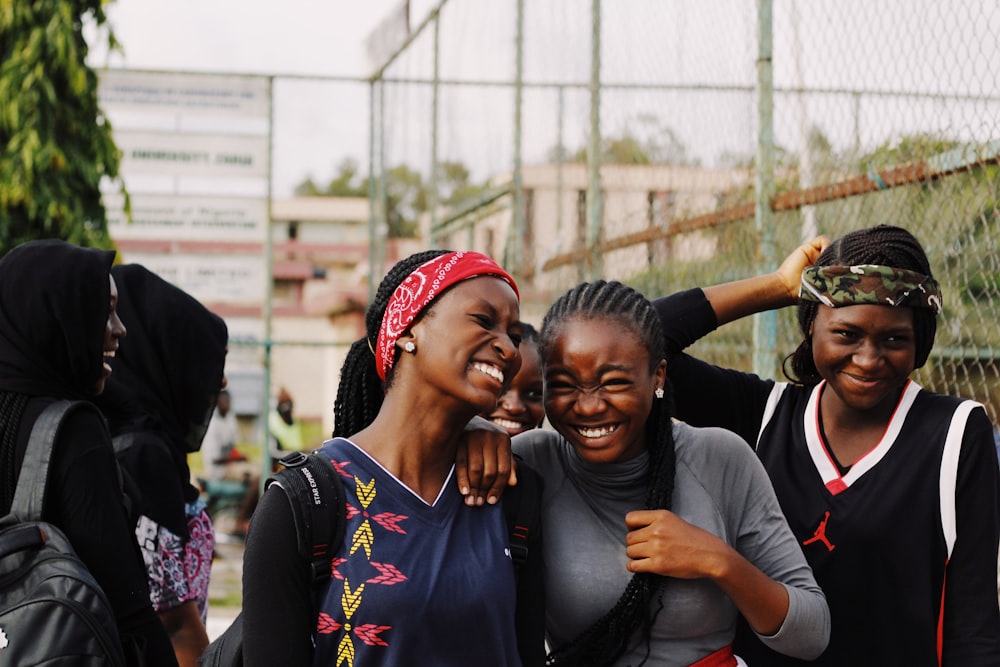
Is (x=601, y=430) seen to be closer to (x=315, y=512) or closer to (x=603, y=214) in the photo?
(x=315, y=512)

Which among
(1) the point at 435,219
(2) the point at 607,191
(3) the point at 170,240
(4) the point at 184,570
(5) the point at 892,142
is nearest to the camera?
(4) the point at 184,570

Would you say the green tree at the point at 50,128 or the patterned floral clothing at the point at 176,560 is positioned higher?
the green tree at the point at 50,128

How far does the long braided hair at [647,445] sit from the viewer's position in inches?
84.4

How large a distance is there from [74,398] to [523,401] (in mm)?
1319

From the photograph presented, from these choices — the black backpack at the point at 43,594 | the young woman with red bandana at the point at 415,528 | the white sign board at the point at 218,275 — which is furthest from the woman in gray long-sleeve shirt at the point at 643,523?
the white sign board at the point at 218,275

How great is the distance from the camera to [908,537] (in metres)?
2.31

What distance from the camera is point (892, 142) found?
3641 millimetres

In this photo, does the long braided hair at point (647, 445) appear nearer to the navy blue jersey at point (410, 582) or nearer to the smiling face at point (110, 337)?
the navy blue jersey at point (410, 582)

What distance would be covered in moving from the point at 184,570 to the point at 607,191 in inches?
143

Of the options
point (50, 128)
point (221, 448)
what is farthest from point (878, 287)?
point (221, 448)

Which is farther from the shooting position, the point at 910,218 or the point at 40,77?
the point at 40,77

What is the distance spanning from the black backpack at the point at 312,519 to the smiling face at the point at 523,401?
1.35 metres

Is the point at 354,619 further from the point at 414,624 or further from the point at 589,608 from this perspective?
the point at 589,608

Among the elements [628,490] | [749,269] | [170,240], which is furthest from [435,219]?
[628,490]
